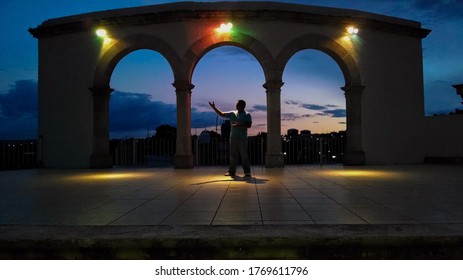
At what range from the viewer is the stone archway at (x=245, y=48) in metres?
13.1

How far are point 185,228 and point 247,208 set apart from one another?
1390mm

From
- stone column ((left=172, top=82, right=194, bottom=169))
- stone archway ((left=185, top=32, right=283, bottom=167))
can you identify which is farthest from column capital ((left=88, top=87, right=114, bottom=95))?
stone archway ((left=185, top=32, right=283, bottom=167))

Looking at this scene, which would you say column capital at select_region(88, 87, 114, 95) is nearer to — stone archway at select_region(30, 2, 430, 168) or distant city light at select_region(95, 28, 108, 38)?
stone archway at select_region(30, 2, 430, 168)

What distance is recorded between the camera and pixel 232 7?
13086 millimetres

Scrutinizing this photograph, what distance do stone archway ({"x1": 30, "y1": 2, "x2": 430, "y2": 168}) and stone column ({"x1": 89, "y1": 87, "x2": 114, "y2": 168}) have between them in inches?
1.4

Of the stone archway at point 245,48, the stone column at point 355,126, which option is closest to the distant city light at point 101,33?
the stone archway at point 245,48

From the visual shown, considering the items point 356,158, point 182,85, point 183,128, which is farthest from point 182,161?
point 356,158

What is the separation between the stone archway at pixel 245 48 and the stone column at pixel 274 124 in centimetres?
3

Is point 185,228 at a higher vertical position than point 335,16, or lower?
lower

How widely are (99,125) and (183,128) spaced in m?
3.19

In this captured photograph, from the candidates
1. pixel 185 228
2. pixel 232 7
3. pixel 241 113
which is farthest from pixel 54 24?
pixel 185 228

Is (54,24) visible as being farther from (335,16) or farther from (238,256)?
(238,256)
